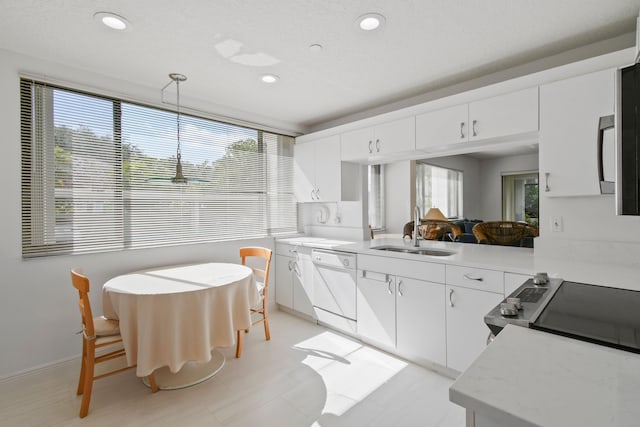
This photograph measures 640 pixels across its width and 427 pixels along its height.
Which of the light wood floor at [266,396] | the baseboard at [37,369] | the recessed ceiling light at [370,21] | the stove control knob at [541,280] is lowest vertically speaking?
the light wood floor at [266,396]

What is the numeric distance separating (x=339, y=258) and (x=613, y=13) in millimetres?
2605

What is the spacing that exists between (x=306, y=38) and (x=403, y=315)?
224 centimetres

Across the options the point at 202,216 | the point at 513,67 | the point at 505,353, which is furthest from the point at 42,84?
the point at 513,67

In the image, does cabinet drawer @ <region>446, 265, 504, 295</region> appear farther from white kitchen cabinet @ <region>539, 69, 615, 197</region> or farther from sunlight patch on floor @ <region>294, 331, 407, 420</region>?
sunlight patch on floor @ <region>294, 331, 407, 420</region>

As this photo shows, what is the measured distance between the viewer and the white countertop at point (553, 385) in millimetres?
539

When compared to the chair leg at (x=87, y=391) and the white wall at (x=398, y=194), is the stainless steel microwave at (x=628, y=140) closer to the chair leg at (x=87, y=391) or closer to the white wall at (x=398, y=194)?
the chair leg at (x=87, y=391)

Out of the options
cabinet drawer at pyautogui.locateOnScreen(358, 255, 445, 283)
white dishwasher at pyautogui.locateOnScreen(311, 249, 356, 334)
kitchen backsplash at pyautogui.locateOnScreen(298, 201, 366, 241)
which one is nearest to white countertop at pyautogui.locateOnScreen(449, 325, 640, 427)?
cabinet drawer at pyautogui.locateOnScreen(358, 255, 445, 283)

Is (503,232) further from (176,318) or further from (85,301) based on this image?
(85,301)

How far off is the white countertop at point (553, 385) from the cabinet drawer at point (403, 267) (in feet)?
5.06

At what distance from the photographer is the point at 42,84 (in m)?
2.47

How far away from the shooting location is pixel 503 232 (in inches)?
118

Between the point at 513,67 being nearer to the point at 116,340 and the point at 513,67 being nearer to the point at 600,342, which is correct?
the point at 600,342

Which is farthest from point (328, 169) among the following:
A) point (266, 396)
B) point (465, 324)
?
point (266, 396)

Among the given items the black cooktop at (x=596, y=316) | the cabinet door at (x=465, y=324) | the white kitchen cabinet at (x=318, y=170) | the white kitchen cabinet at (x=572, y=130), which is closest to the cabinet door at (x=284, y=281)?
the white kitchen cabinet at (x=318, y=170)
